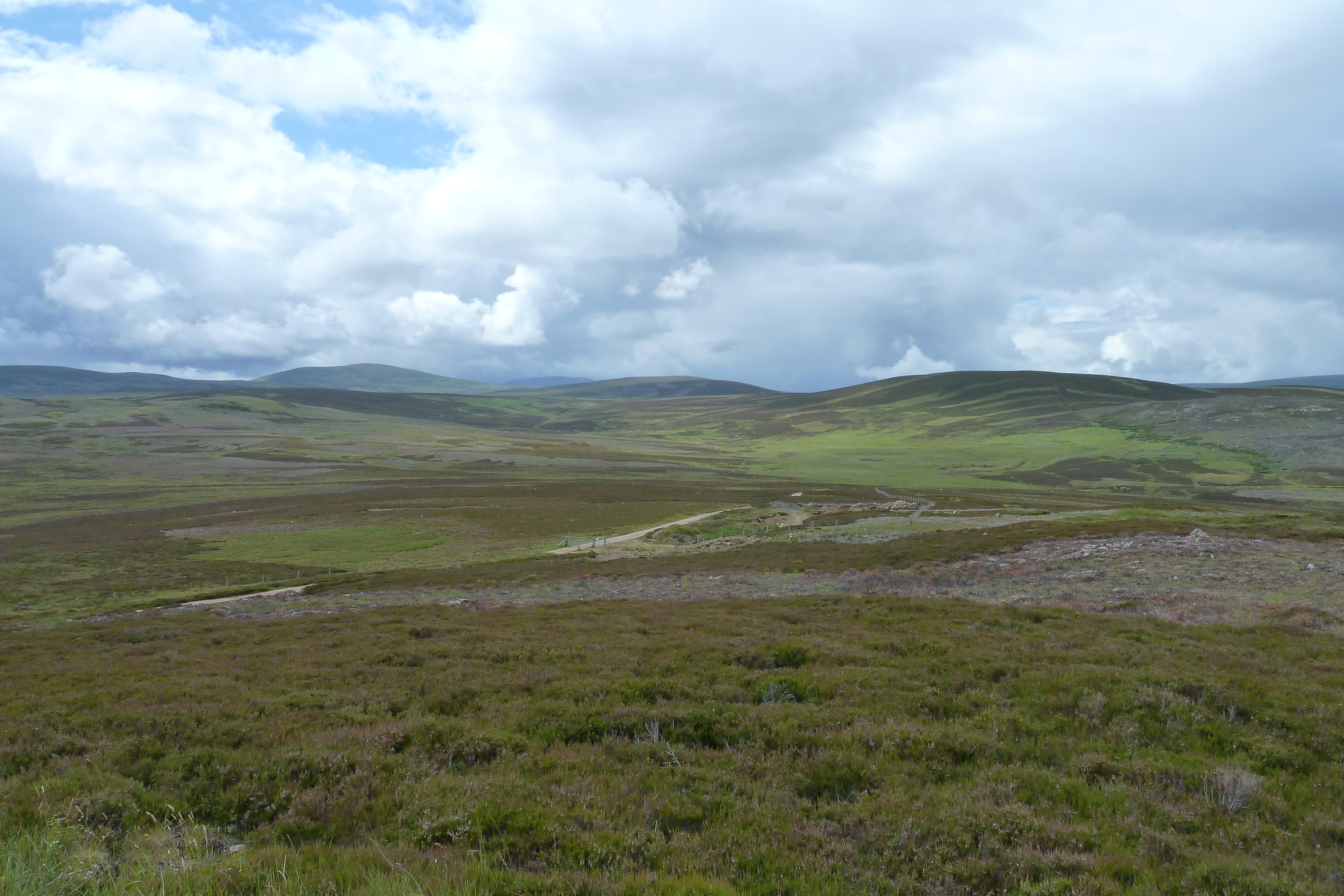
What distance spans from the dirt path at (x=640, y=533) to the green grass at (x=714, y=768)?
4395 centimetres

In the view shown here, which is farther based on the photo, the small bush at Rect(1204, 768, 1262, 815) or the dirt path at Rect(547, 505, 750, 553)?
the dirt path at Rect(547, 505, 750, 553)

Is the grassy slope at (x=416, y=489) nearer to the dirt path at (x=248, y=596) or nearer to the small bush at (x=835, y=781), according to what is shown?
the dirt path at (x=248, y=596)

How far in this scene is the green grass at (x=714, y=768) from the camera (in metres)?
6.75

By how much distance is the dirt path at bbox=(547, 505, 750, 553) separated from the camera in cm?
6138

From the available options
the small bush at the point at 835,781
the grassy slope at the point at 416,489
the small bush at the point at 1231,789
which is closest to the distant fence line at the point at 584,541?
the grassy slope at the point at 416,489

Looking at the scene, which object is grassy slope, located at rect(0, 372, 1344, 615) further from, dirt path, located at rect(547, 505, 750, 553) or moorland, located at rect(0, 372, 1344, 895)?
moorland, located at rect(0, 372, 1344, 895)

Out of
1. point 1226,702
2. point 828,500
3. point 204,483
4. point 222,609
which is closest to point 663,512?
→ point 828,500

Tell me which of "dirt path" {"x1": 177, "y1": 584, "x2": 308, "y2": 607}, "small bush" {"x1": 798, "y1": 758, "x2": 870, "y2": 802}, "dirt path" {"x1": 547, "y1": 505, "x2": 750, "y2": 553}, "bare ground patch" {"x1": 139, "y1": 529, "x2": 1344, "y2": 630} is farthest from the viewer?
"dirt path" {"x1": 547, "y1": 505, "x2": 750, "y2": 553}

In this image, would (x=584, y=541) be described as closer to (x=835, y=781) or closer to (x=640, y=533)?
(x=640, y=533)

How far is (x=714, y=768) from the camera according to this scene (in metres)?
9.37

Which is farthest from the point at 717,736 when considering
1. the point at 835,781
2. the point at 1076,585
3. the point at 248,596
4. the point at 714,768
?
the point at 248,596

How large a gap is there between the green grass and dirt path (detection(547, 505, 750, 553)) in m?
43.9

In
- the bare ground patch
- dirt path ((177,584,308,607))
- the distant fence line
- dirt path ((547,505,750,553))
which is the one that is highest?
the bare ground patch

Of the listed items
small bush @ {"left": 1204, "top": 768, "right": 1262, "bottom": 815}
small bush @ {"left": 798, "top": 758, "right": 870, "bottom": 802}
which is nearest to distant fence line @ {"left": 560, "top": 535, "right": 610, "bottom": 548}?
small bush @ {"left": 798, "top": 758, "right": 870, "bottom": 802}
